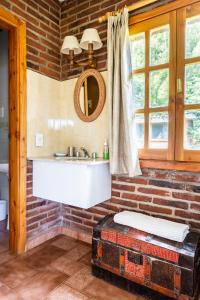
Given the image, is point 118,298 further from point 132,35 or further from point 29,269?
point 132,35

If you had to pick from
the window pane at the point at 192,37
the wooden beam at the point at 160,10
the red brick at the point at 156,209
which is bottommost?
the red brick at the point at 156,209

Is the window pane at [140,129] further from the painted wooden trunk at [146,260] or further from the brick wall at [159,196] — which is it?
the painted wooden trunk at [146,260]

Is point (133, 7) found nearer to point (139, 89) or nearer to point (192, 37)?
point (192, 37)

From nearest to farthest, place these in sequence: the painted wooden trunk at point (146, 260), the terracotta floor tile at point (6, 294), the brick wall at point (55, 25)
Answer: the painted wooden trunk at point (146, 260), the terracotta floor tile at point (6, 294), the brick wall at point (55, 25)

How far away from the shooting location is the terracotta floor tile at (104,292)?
1376 mm

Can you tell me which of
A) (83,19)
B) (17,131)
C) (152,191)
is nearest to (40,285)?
(152,191)

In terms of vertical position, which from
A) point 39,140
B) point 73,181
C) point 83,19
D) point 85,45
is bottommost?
point 73,181

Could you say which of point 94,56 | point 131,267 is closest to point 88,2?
point 94,56

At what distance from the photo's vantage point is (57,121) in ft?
7.60

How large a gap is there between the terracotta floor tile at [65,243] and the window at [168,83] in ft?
3.67

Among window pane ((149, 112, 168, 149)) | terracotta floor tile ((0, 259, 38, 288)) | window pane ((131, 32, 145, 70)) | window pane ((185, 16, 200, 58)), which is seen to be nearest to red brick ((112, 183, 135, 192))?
window pane ((149, 112, 168, 149))

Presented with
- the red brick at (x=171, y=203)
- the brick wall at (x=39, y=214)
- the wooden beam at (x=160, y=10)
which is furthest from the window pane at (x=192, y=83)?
the brick wall at (x=39, y=214)

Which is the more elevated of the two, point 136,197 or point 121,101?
point 121,101

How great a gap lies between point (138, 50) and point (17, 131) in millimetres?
1281
